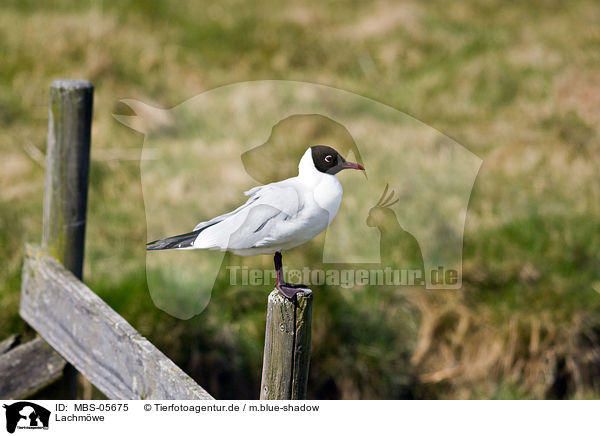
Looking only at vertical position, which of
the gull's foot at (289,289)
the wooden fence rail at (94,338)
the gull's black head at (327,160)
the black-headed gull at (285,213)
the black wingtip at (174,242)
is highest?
the gull's black head at (327,160)

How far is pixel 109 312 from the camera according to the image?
11.5 feet

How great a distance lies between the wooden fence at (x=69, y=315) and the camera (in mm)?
3350

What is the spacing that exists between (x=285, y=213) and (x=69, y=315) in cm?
231

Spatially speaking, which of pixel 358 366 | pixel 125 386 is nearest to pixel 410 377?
pixel 358 366

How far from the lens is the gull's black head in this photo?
1.88 metres

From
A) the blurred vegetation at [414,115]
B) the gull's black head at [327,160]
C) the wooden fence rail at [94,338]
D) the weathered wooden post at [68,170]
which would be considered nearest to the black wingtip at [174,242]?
the gull's black head at [327,160]

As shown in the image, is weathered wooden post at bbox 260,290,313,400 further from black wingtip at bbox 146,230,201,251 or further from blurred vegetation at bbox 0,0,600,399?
blurred vegetation at bbox 0,0,600,399

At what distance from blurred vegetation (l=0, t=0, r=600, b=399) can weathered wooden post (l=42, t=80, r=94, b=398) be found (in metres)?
0.77

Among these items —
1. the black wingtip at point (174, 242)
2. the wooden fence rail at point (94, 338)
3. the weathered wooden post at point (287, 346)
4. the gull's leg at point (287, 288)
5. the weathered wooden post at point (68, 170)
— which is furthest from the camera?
the weathered wooden post at point (68, 170)

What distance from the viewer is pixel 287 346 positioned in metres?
2.49

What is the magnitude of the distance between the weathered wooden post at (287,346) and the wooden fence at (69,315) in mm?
627

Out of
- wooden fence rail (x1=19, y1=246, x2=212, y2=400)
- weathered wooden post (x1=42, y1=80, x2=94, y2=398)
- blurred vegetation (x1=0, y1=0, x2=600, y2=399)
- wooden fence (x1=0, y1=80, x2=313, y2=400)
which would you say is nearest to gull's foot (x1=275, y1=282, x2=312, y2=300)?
wooden fence rail (x1=19, y1=246, x2=212, y2=400)

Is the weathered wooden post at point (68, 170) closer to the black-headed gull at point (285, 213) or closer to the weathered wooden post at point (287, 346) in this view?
the weathered wooden post at point (287, 346)
